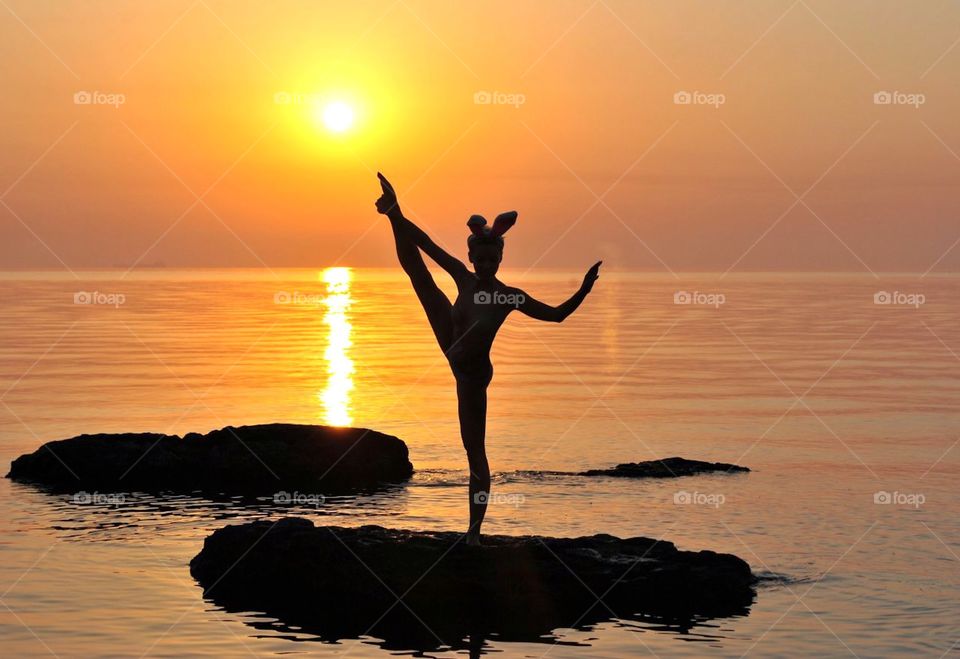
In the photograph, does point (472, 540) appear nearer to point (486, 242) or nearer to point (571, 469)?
point (486, 242)

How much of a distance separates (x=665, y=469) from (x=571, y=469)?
1.91 metres

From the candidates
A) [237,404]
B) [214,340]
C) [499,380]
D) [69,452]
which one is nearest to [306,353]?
[214,340]

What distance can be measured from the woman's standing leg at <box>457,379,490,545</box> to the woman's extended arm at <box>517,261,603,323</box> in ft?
3.56

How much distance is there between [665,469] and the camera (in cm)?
2478

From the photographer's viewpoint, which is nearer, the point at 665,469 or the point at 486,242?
the point at 486,242

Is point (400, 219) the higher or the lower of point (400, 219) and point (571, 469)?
the higher

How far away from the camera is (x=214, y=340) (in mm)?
65188

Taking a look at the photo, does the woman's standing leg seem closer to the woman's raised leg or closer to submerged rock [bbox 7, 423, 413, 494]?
the woman's raised leg

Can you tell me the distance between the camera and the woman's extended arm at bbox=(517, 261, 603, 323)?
14.4m

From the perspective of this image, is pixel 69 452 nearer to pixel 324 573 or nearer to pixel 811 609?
pixel 324 573

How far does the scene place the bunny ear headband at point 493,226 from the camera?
1495 centimetres

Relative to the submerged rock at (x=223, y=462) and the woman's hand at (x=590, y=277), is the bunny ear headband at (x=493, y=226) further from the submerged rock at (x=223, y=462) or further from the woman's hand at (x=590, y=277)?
the submerged rock at (x=223, y=462)

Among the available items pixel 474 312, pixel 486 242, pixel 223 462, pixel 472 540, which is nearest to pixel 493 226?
pixel 486 242

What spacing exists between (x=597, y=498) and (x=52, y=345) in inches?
1710
